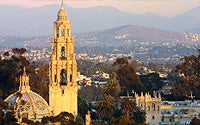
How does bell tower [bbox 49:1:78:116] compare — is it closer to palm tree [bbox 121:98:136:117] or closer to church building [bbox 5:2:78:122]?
church building [bbox 5:2:78:122]

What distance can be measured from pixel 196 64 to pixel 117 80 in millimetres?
8170

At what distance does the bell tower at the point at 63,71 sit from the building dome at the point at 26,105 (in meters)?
2.55

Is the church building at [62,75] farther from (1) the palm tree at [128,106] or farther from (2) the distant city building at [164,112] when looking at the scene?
(2) the distant city building at [164,112]

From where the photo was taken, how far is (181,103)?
5681 centimetres

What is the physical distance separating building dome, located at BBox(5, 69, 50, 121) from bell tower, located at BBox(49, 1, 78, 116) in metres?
2.55

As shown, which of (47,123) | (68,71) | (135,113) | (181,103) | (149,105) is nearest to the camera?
(47,123)

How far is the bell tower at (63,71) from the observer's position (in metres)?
45.2

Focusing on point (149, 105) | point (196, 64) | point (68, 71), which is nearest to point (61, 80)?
point (68, 71)

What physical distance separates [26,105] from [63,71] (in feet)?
18.5

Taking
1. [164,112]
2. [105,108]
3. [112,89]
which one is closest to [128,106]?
[105,108]

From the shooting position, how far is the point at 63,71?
46281 millimetres

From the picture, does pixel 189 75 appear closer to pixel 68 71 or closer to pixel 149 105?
pixel 149 105

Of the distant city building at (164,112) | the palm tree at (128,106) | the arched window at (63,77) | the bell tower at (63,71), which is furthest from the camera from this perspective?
the distant city building at (164,112)

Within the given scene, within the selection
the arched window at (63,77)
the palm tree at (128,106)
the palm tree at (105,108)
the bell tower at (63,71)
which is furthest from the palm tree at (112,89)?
the bell tower at (63,71)
